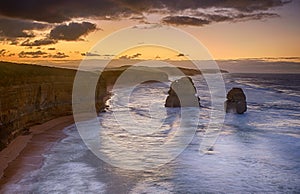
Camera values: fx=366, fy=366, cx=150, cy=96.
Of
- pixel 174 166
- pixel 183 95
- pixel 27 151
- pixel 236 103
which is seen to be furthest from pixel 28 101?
pixel 236 103

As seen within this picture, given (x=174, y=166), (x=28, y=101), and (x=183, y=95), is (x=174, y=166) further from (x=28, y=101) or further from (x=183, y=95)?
(x=183, y=95)

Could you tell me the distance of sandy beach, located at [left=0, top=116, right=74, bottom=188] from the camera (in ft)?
53.9

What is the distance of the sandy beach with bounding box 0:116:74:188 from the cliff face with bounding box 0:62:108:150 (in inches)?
29.3

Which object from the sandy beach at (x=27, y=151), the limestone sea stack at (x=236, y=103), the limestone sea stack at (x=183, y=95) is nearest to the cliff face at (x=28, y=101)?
the sandy beach at (x=27, y=151)

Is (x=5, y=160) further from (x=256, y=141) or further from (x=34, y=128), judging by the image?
(x=256, y=141)

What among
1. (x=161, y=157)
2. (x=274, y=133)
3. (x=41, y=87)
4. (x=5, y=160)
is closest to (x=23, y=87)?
(x=41, y=87)

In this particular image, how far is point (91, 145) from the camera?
23.2 meters

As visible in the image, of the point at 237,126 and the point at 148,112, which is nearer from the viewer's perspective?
the point at 237,126

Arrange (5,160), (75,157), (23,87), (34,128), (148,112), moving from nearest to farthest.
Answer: (5,160)
(75,157)
(34,128)
(23,87)
(148,112)

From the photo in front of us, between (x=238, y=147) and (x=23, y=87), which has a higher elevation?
(x=23, y=87)

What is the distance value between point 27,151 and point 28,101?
11.2m

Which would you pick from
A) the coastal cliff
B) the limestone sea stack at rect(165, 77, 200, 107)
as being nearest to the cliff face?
the coastal cliff

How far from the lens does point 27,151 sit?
20719 millimetres

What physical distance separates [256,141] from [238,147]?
2982 mm
